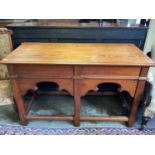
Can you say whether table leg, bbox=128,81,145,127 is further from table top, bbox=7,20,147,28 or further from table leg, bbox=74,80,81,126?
table top, bbox=7,20,147,28

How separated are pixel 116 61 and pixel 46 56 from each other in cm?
57

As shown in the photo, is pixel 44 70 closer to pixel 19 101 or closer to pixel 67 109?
pixel 19 101

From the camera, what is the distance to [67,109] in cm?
188

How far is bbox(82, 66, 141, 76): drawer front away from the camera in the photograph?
132 centimetres

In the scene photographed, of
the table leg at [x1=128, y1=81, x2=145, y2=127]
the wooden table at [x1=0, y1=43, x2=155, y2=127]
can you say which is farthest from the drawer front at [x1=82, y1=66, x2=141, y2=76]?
the table leg at [x1=128, y1=81, x2=145, y2=127]

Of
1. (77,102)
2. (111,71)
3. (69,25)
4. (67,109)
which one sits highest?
(69,25)

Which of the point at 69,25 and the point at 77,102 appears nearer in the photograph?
the point at 77,102

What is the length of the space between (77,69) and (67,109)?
0.71m

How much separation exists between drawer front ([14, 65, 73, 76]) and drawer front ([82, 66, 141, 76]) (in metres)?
0.14

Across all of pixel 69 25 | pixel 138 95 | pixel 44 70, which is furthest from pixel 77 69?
pixel 69 25

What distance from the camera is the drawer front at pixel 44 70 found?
4.33 ft

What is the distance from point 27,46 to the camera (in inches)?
63.9
